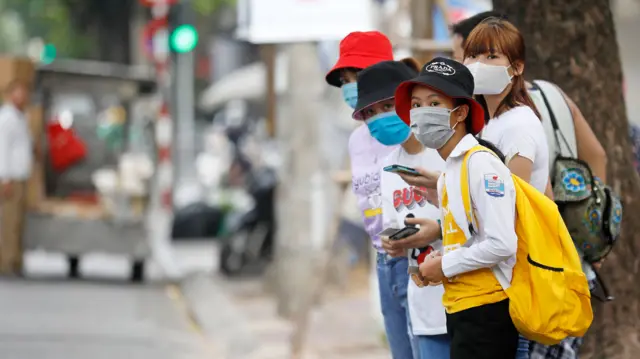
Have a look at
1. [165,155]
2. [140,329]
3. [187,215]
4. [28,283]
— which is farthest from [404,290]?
[165,155]

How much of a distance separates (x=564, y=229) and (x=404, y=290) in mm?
1083

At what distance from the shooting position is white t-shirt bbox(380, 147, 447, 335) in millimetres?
4875

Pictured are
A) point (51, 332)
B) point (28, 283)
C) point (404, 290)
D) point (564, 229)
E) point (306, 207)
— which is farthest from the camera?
point (28, 283)

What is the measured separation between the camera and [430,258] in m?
4.46

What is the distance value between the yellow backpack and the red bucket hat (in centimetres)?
130

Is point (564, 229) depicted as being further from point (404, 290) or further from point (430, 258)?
point (404, 290)

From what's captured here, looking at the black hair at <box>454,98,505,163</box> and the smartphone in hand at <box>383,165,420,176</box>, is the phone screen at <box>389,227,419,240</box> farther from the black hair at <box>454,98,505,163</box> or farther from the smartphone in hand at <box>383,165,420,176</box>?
the black hair at <box>454,98,505,163</box>

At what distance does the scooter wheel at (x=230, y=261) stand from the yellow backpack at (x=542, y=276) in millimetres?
12979

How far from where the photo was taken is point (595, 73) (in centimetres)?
607

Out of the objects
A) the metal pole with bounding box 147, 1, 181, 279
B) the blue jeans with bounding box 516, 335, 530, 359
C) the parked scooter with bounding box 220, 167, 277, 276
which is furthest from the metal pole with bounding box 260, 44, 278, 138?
the blue jeans with bounding box 516, 335, 530, 359

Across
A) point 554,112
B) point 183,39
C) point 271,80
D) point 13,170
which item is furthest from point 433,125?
point 183,39

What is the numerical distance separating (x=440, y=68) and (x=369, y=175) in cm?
108

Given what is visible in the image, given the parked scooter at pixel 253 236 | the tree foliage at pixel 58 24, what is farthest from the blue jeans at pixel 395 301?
the tree foliage at pixel 58 24

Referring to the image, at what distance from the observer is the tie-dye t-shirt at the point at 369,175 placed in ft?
17.9
